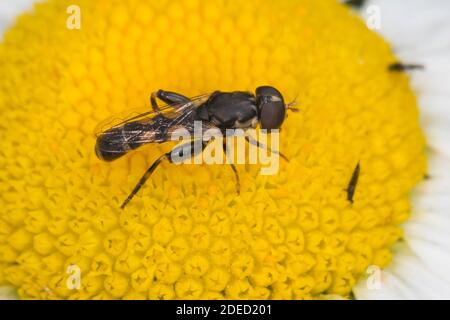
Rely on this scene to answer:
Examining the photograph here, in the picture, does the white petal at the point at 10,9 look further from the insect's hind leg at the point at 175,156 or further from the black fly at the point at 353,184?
the black fly at the point at 353,184

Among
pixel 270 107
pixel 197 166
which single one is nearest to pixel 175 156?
pixel 197 166

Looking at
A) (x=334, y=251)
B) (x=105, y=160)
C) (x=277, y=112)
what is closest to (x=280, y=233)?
(x=334, y=251)

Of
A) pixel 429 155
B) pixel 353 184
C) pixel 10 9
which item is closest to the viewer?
pixel 353 184

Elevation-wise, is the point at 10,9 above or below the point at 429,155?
above

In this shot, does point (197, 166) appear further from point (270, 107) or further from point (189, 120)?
point (270, 107)

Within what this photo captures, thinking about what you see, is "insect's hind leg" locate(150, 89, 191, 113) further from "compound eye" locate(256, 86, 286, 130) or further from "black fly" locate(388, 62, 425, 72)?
"black fly" locate(388, 62, 425, 72)

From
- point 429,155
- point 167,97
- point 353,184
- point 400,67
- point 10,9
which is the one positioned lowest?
point 353,184

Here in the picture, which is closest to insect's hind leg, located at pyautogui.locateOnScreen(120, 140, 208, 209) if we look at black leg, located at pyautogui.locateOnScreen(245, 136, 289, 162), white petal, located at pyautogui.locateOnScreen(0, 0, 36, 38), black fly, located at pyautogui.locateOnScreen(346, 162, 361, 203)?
black leg, located at pyautogui.locateOnScreen(245, 136, 289, 162)
